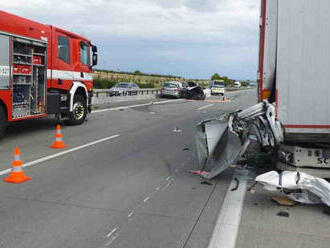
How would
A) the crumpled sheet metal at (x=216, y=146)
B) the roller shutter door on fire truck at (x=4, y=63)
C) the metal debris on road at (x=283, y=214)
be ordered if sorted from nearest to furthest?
1. the metal debris on road at (x=283, y=214)
2. the crumpled sheet metal at (x=216, y=146)
3. the roller shutter door on fire truck at (x=4, y=63)

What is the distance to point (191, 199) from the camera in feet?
18.8

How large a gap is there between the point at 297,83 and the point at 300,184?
148 centimetres

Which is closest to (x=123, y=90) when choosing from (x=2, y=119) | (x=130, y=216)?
(x=2, y=119)

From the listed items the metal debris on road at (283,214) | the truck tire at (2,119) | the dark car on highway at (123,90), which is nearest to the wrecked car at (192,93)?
the dark car on highway at (123,90)

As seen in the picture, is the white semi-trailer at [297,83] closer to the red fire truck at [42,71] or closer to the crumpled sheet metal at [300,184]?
the crumpled sheet metal at [300,184]

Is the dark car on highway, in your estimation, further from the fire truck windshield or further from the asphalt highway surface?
the asphalt highway surface

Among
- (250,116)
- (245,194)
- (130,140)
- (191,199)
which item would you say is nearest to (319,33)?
(250,116)

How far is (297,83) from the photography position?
5.74 meters

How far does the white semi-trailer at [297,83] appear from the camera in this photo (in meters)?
5.65

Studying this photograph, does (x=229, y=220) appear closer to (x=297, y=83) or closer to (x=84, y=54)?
(x=297, y=83)

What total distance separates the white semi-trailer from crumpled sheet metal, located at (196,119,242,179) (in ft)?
1.97

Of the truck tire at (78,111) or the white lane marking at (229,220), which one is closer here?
the white lane marking at (229,220)

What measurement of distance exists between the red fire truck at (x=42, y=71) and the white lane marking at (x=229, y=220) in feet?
21.5

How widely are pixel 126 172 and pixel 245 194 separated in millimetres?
2356
